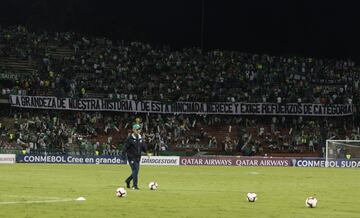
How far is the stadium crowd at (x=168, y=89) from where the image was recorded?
65375 millimetres

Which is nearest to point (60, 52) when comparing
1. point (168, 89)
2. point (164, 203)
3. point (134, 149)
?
point (168, 89)

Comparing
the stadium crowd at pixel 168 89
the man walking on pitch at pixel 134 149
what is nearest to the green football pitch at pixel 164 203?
the man walking on pitch at pixel 134 149

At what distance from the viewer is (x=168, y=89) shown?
240 ft

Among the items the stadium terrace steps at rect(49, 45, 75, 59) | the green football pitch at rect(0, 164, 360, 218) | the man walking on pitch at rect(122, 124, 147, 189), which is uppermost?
the stadium terrace steps at rect(49, 45, 75, 59)

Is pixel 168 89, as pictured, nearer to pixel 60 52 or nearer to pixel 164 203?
pixel 60 52

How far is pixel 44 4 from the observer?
86.4 meters

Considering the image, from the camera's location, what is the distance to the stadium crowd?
65.4m

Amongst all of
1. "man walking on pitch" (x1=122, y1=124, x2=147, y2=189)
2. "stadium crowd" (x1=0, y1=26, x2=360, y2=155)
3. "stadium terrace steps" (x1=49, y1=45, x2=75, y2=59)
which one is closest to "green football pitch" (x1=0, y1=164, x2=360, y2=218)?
"man walking on pitch" (x1=122, y1=124, x2=147, y2=189)

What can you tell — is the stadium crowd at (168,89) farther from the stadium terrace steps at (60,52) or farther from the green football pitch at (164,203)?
the green football pitch at (164,203)

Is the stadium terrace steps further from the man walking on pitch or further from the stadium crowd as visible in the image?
the man walking on pitch

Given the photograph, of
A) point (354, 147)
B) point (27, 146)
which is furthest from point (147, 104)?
point (354, 147)

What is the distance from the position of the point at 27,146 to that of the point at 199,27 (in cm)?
3583

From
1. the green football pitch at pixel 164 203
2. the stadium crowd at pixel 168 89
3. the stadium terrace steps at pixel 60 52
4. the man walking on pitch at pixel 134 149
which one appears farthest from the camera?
the stadium terrace steps at pixel 60 52

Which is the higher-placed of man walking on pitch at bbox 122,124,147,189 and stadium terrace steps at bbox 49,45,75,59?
stadium terrace steps at bbox 49,45,75,59
